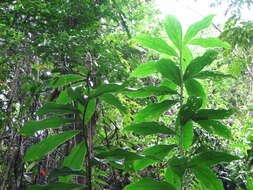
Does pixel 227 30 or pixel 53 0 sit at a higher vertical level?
pixel 53 0

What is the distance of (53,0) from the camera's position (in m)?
2.37

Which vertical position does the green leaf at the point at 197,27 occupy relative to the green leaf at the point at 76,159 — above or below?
above

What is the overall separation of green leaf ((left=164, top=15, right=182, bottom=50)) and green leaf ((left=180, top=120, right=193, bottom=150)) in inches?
14.7

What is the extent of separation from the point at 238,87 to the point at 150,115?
628 centimetres

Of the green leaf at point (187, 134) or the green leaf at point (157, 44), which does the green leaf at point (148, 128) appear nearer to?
the green leaf at point (187, 134)

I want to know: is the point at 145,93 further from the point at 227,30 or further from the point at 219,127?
the point at 227,30

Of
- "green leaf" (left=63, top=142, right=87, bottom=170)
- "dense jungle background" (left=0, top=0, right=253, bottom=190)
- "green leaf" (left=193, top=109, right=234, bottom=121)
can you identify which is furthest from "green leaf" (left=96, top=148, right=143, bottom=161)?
"green leaf" (left=193, top=109, right=234, bottom=121)

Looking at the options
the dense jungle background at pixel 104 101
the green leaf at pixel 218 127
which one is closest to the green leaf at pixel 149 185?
the dense jungle background at pixel 104 101

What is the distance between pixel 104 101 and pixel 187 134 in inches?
22.6

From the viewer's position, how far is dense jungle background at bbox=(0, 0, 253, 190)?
100 centimetres

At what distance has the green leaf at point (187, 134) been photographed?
3.76ft

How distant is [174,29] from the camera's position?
1.23 metres

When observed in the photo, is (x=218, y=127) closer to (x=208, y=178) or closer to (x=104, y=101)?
(x=208, y=178)

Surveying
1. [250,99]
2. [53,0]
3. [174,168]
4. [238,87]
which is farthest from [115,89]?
[238,87]
